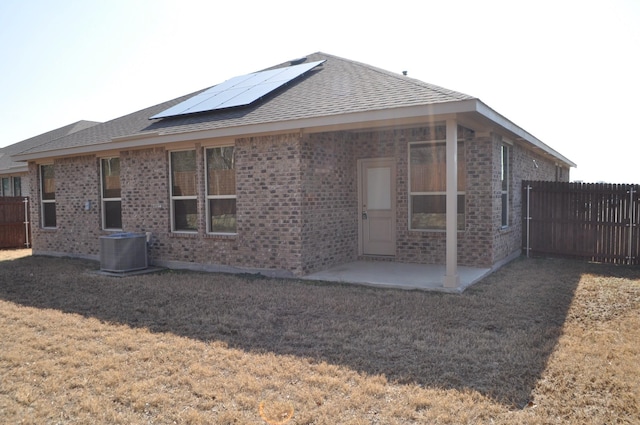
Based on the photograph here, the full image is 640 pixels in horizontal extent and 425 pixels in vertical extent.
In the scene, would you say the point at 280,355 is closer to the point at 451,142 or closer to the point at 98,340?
the point at 98,340

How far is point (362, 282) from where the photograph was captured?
8.08 m

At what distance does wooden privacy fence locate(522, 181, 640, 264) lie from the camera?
10.6 meters

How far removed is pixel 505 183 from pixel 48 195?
11964 millimetres

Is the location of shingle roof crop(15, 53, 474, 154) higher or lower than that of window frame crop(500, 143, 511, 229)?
higher

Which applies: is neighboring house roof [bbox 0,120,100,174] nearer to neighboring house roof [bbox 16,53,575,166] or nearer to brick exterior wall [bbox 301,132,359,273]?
neighboring house roof [bbox 16,53,575,166]

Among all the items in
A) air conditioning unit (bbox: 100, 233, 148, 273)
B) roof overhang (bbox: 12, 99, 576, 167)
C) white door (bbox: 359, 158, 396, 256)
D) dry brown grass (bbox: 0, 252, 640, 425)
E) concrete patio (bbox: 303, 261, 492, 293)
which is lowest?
dry brown grass (bbox: 0, 252, 640, 425)

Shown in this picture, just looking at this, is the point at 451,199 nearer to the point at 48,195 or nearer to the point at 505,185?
the point at 505,185

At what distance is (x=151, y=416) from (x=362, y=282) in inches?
194

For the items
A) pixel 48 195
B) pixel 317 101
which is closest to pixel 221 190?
pixel 317 101

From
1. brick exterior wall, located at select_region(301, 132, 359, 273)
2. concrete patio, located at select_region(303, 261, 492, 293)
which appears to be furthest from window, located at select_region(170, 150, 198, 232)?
concrete patio, located at select_region(303, 261, 492, 293)

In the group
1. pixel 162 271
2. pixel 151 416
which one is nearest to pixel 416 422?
pixel 151 416

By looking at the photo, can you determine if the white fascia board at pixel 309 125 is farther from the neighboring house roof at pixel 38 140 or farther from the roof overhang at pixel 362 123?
the neighboring house roof at pixel 38 140

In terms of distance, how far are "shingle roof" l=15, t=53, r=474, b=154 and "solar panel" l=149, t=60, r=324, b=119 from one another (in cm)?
14

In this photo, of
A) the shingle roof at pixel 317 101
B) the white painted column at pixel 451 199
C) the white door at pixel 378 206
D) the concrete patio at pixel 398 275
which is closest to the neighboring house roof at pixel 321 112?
the shingle roof at pixel 317 101
